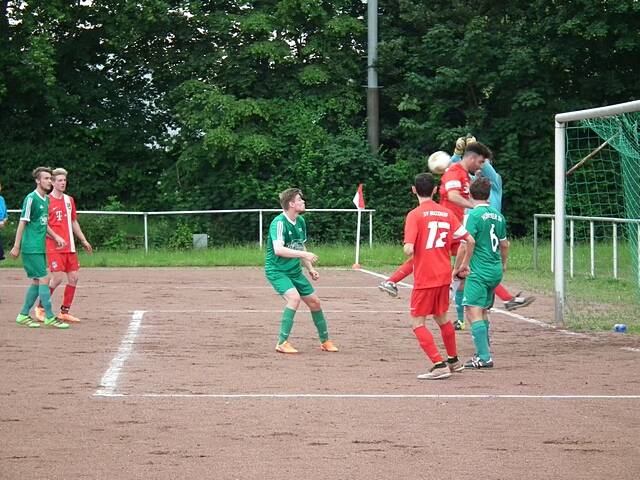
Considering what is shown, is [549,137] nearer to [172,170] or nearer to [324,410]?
[172,170]

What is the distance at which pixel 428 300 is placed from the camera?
1020 cm

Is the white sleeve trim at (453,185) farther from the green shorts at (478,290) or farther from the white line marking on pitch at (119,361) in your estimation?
the white line marking on pitch at (119,361)

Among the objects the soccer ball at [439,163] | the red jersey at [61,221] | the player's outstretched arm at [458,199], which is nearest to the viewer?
the player's outstretched arm at [458,199]

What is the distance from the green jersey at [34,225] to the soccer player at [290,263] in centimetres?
331

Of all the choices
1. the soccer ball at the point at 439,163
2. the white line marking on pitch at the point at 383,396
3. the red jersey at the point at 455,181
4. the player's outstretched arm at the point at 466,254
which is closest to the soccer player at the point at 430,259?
the player's outstretched arm at the point at 466,254

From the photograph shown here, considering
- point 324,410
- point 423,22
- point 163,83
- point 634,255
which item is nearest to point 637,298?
point 634,255

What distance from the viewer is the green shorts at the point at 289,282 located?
39.4 ft

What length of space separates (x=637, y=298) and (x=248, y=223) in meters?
15.8

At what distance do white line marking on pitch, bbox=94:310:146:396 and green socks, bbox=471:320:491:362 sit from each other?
10.2 ft

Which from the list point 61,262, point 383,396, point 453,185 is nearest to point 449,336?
point 383,396

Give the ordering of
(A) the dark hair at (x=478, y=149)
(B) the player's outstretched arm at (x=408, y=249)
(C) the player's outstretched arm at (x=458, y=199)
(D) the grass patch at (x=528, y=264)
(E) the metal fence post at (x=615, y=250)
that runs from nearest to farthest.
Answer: (B) the player's outstretched arm at (x=408, y=249)
(A) the dark hair at (x=478, y=149)
(C) the player's outstretched arm at (x=458, y=199)
(D) the grass patch at (x=528, y=264)
(E) the metal fence post at (x=615, y=250)

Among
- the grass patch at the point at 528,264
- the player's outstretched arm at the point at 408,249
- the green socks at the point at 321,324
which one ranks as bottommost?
the grass patch at the point at 528,264

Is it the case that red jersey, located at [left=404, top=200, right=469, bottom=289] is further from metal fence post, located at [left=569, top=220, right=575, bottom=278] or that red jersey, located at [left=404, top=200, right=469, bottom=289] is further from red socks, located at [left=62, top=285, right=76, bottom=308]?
metal fence post, located at [left=569, top=220, right=575, bottom=278]

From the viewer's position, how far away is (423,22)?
34344mm
